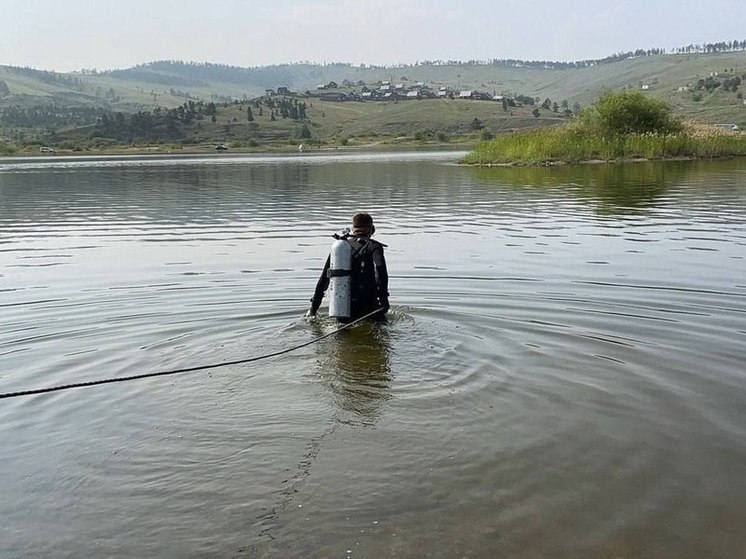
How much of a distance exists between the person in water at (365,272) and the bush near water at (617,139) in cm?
4438

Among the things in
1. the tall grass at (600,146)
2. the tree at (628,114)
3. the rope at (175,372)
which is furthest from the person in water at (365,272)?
the tree at (628,114)

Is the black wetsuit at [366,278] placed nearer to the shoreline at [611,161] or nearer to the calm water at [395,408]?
the calm water at [395,408]

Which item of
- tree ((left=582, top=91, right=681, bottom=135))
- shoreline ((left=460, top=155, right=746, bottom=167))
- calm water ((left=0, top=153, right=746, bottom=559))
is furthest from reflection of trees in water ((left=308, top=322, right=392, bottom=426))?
tree ((left=582, top=91, right=681, bottom=135))

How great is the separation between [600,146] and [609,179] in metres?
15.2

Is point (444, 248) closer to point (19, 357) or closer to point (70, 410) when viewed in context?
point (19, 357)

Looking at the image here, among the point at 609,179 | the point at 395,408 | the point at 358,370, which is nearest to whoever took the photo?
the point at 395,408

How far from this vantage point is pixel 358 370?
8984 millimetres

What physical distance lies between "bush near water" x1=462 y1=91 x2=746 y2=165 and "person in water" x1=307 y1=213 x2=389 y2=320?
44381 mm

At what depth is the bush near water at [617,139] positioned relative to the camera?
5297 centimetres

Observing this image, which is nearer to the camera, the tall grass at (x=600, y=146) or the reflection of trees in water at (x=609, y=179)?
the reflection of trees in water at (x=609, y=179)

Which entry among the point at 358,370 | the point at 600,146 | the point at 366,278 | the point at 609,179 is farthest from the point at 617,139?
the point at 358,370

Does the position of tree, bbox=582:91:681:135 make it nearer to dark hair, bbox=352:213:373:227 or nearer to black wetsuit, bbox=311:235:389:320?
black wetsuit, bbox=311:235:389:320

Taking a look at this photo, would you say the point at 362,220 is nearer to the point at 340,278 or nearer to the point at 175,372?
the point at 340,278

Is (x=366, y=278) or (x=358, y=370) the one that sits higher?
(x=366, y=278)
